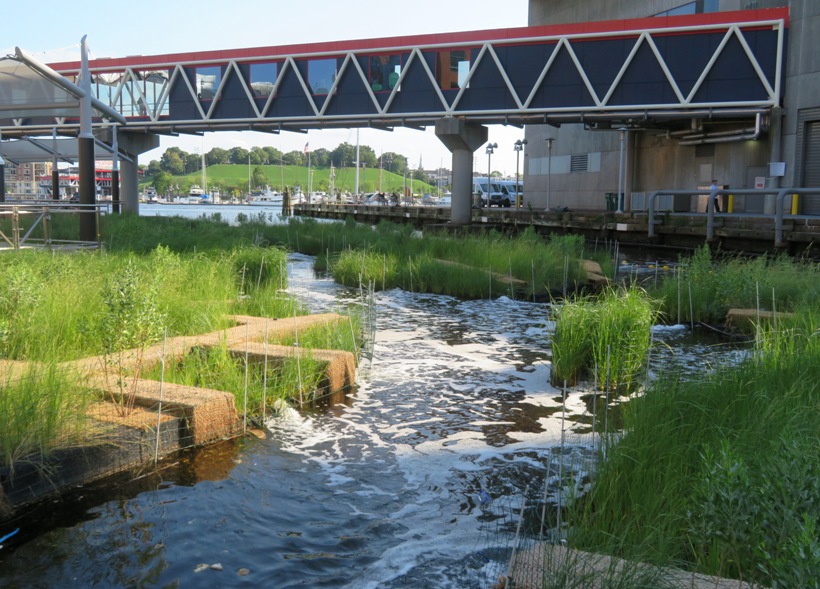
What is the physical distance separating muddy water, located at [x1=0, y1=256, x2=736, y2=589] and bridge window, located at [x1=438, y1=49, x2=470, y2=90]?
94.0ft

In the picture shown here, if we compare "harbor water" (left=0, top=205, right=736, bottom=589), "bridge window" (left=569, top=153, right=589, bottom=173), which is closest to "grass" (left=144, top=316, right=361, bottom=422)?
"harbor water" (left=0, top=205, right=736, bottom=589)

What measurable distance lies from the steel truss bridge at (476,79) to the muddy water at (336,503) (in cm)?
2636

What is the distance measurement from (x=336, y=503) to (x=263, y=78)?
3642 centimetres

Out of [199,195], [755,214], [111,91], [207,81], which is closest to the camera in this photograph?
[755,214]

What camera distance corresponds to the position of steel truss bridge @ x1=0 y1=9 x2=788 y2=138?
104 feet

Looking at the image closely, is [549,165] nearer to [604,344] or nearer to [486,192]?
[486,192]

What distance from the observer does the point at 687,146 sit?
127 ft

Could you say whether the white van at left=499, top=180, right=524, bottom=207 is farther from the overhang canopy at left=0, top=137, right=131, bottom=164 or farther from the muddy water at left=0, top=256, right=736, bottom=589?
the muddy water at left=0, top=256, right=736, bottom=589

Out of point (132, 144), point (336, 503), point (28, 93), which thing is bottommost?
point (336, 503)

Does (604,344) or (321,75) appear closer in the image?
(604,344)

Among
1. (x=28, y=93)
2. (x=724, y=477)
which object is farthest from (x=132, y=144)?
(x=724, y=477)

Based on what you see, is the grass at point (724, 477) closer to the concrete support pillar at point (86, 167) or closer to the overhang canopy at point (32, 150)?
the concrete support pillar at point (86, 167)

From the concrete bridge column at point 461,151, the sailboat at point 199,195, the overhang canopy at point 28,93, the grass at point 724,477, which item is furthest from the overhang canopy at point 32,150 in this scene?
the sailboat at point 199,195

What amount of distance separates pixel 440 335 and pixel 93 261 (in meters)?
5.34
